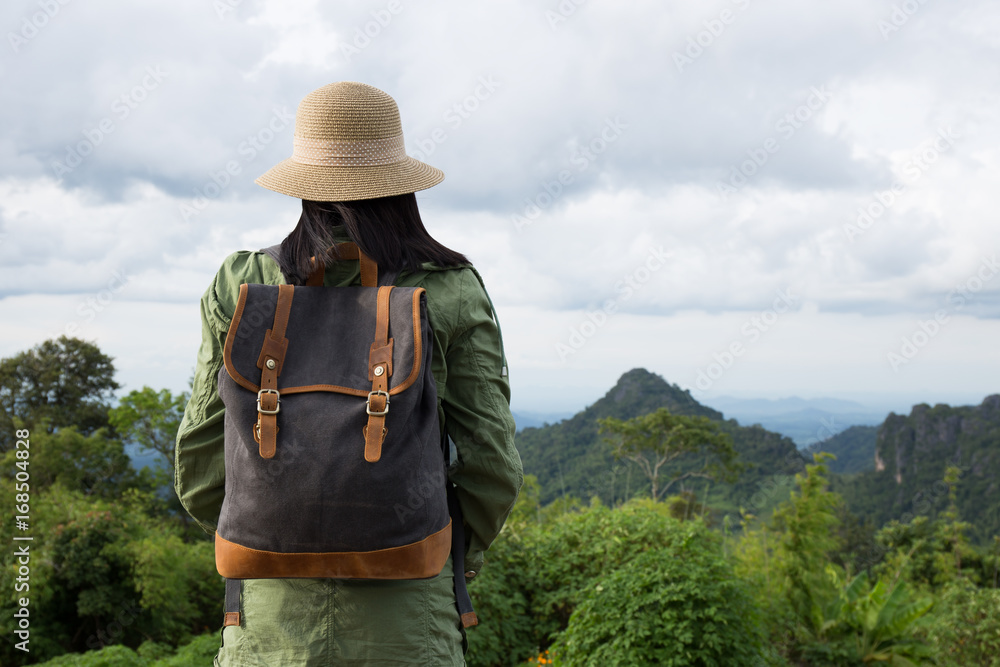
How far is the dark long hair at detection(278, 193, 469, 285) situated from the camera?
125cm

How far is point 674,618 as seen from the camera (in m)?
3.61

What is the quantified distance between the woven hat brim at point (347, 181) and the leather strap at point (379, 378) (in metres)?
0.22

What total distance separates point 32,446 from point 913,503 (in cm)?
3991

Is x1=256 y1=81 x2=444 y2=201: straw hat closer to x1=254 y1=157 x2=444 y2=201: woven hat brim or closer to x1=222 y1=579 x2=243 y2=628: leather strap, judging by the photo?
x1=254 y1=157 x2=444 y2=201: woven hat brim

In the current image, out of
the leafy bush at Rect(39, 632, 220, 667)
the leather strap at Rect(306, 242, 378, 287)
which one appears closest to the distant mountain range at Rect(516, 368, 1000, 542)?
the leafy bush at Rect(39, 632, 220, 667)

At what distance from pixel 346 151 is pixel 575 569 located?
15.3 ft

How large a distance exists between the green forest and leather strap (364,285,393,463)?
9.77 ft

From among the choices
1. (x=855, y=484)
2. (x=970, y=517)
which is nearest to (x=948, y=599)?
(x=970, y=517)

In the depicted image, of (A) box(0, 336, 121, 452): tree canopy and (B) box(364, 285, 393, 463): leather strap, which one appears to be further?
(A) box(0, 336, 121, 452): tree canopy

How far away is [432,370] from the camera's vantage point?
1.26m

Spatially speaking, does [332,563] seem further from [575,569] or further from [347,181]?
[575,569]

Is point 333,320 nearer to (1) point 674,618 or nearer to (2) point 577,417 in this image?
(1) point 674,618

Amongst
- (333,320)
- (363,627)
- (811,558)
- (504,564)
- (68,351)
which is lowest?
(811,558)

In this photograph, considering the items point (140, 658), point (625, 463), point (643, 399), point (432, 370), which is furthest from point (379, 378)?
point (643, 399)
